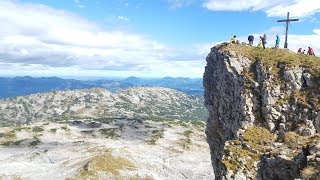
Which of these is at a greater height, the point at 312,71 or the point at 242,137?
the point at 312,71

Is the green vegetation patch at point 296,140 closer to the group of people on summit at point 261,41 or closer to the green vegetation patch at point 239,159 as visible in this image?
the green vegetation patch at point 239,159

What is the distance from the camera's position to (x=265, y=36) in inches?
2837

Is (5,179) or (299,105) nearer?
(299,105)

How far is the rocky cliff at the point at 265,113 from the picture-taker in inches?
1724

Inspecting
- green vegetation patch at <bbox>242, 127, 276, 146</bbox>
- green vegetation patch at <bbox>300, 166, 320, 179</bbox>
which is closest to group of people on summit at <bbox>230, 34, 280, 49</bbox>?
green vegetation patch at <bbox>242, 127, 276, 146</bbox>

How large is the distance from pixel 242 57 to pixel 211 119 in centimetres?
1641

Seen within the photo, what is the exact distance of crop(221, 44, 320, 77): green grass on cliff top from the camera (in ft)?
202

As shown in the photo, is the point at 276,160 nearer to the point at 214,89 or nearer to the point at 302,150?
the point at 302,150

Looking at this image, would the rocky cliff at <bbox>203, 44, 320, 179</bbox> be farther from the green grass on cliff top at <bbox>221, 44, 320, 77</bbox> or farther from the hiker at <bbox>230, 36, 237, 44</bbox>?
the hiker at <bbox>230, 36, 237, 44</bbox>

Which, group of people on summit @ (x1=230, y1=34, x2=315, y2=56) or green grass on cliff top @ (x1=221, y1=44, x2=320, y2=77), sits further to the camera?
group of people on summit @ (x1=230, y1=34, x2=315, y2=56)

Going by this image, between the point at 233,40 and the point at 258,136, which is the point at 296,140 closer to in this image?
the point at 258,136

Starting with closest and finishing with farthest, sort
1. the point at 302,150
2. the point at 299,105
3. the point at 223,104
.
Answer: the point at 302,150, the point at 299,105, the point at 223,104

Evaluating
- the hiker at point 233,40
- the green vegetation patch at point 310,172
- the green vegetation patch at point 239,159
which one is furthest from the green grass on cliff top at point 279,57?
the green vegetation patch at point 310,172

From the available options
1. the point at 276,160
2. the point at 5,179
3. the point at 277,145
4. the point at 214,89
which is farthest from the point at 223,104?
the point at 5,179
